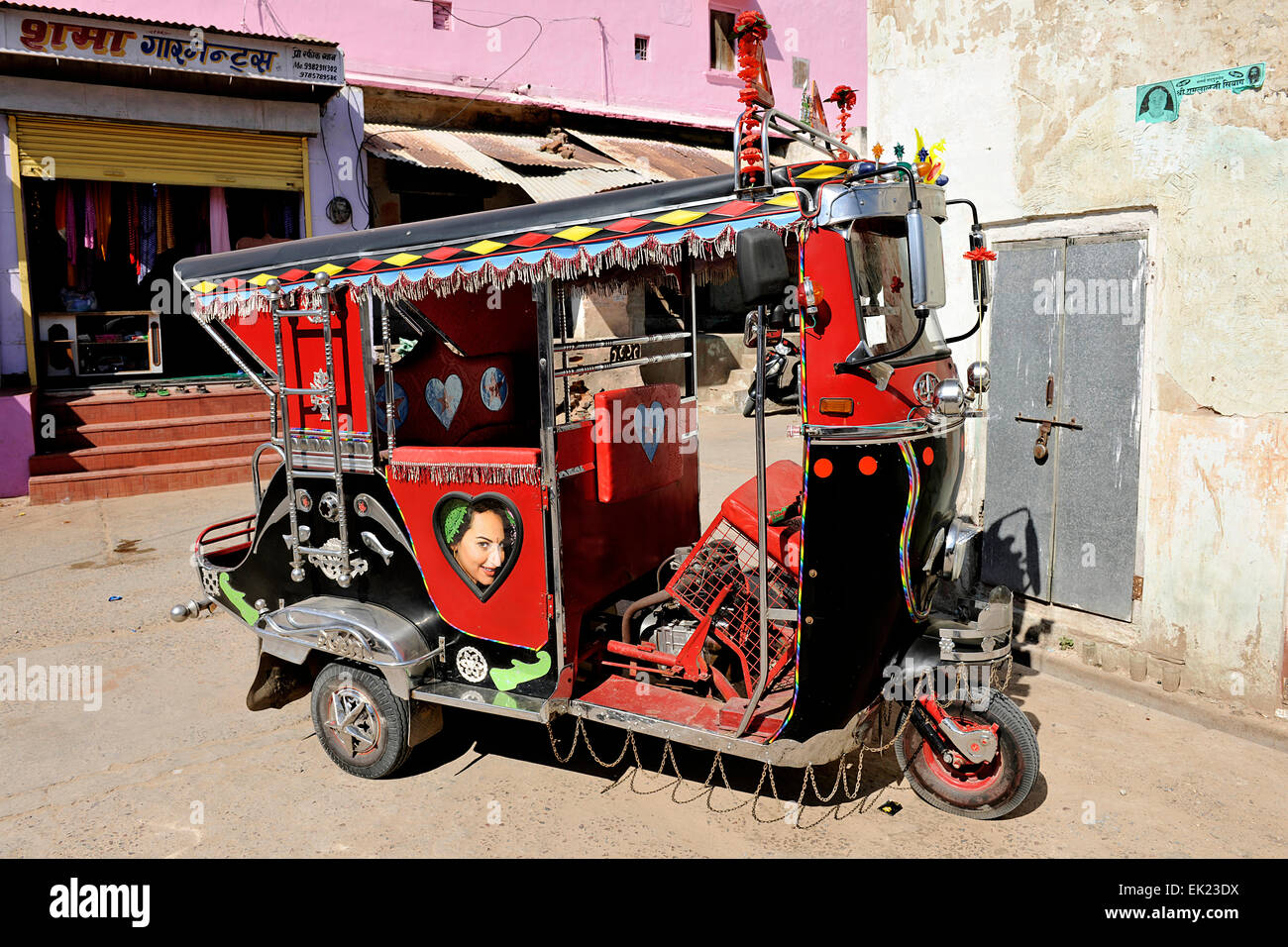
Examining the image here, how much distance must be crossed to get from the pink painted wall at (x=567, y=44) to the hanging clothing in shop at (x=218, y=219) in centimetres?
238

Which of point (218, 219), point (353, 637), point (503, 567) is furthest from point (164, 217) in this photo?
point (503, 567)

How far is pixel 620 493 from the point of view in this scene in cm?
491

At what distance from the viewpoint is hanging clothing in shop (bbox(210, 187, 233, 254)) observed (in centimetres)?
1365

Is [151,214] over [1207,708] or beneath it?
over

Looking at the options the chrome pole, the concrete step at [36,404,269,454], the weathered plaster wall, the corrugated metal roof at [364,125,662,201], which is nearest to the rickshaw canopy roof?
the chrome pole

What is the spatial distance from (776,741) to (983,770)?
3.39 feet

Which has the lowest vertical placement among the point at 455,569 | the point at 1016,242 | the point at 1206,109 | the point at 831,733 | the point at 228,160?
the point at 831,733

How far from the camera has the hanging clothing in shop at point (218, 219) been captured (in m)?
13.6

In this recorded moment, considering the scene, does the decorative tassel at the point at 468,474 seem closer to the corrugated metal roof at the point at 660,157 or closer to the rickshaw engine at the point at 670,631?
the rickshaw engine at the point at 670,631

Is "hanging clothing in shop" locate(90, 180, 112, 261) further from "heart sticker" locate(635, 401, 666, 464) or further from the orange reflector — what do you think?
the orange reflector

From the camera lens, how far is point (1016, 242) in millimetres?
6434
